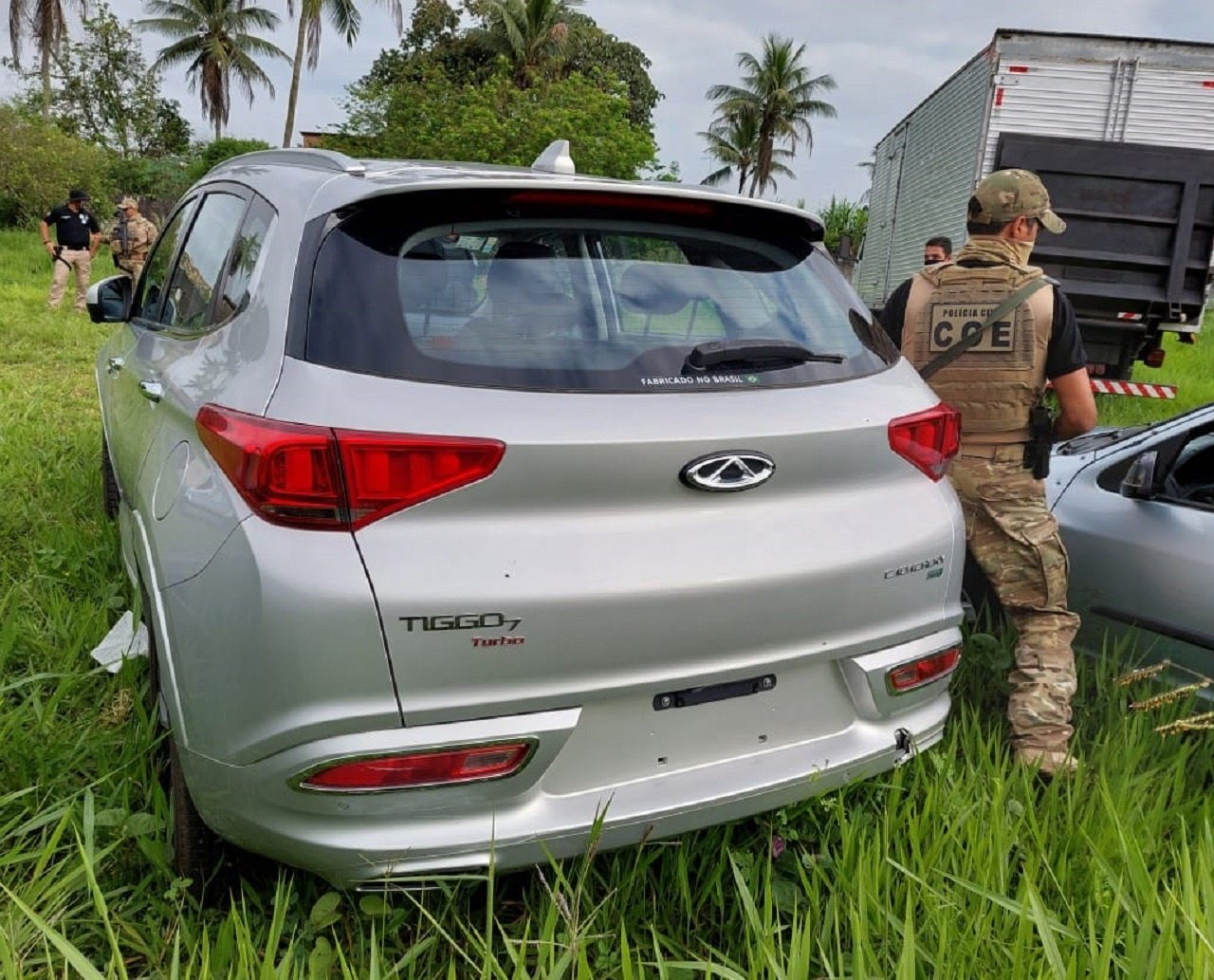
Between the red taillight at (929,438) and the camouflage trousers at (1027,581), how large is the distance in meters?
0.74

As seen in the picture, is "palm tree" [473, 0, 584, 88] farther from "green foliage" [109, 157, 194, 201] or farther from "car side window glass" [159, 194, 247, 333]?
"car side window glass" [159, 194, 247, 333]

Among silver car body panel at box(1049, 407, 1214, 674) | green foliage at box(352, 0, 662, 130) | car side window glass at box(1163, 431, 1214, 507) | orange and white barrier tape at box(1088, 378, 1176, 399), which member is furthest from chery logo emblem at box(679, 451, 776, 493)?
green foliage at box(352, 0, 662, 130)

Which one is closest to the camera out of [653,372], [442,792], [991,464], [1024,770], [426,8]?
[442,792]

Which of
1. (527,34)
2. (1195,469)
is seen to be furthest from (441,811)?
(527,34)

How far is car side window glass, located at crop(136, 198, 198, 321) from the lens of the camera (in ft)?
10.3

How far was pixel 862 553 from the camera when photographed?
1973 mm

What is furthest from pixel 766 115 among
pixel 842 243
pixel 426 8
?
pixel 842 243

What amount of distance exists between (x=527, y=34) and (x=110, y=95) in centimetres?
2693

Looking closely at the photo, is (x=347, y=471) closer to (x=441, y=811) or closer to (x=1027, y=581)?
(x=441, y=811)

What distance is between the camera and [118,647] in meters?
2.82

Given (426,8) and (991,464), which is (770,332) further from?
(426,8)

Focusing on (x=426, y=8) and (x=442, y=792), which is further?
(x=426, y=8)

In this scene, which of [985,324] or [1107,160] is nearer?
[985,324]

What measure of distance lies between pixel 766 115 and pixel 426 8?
16.2 m
